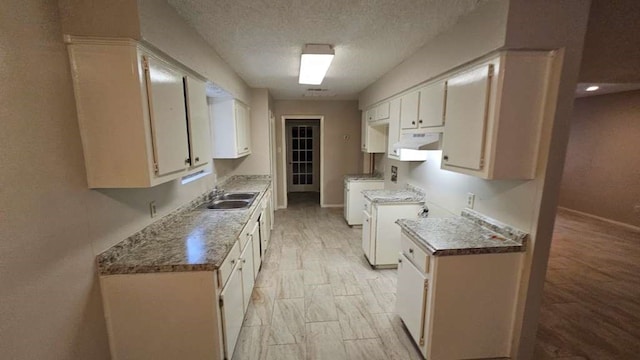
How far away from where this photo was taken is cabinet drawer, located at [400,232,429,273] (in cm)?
187

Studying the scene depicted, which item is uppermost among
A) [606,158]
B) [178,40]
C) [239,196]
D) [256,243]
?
[178,40]

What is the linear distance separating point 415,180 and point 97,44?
10.5ft

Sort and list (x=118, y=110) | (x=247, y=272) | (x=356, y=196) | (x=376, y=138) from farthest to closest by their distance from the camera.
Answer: (x=356, y=196) → (x=376, y=138) → (x=247, y=272) → (x=118, y=110)

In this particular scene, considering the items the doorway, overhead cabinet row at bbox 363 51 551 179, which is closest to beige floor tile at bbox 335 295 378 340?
overhead cabinet row at bbox 363 51 551 179

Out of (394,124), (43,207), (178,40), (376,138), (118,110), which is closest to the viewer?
(43,207)

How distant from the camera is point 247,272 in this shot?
2.43m

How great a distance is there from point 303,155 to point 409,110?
5.20m

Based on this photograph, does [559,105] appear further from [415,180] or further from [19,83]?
[19,83]

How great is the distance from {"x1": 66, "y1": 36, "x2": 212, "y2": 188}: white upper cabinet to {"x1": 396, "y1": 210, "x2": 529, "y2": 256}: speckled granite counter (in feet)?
5.95

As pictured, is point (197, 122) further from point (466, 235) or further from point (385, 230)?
point (385, 230)

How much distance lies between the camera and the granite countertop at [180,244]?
1549 millimetres

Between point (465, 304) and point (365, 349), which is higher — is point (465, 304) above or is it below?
above

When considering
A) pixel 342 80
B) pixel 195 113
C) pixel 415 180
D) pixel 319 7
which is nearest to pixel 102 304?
pixel 195 113

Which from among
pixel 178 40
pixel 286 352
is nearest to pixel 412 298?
pixel 286 352
